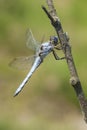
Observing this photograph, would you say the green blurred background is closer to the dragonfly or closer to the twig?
the dragonfly

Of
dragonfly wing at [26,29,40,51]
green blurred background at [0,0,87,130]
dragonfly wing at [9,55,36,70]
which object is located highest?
dragonfly wing at [26,29,40,51]

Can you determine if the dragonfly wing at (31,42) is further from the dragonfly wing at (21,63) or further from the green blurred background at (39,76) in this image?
the green blurred background at (39,76)

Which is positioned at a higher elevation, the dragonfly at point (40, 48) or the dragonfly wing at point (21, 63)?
the dragonfly at point (40, 48)

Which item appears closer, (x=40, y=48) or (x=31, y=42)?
(x=40, y=48)

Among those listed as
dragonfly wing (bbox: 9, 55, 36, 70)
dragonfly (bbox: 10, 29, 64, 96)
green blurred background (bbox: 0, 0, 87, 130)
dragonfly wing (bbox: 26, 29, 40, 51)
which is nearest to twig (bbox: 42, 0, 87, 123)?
dragonfly (bbox: 10, 29, 64, 96)

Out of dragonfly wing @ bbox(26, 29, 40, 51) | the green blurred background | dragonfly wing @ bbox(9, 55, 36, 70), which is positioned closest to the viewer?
dragonfly wing @ bbox(26, 29, 40, 51)

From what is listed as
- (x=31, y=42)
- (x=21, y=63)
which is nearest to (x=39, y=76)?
→ (x=21, y=63)

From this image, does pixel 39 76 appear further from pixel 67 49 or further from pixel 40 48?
pixel 67 49

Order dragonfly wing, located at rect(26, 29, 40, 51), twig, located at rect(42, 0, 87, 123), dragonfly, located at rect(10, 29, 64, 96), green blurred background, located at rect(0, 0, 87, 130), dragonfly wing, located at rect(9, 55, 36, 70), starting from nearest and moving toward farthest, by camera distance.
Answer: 1. twig, located at rect(42, 0, 87, 123)
2. dragonfly, located at rect(10, 29, 64, 96)
3. dragonfly wing, located at rect(26, 29, 40, 51)
4. dragonfly wing, located at rect(9, 55, 36, 70)
5. green blurred background, located at rect(0, 0, 87, 130)

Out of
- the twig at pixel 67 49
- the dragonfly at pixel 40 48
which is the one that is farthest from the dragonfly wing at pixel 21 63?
the twig at pixel 67 49
